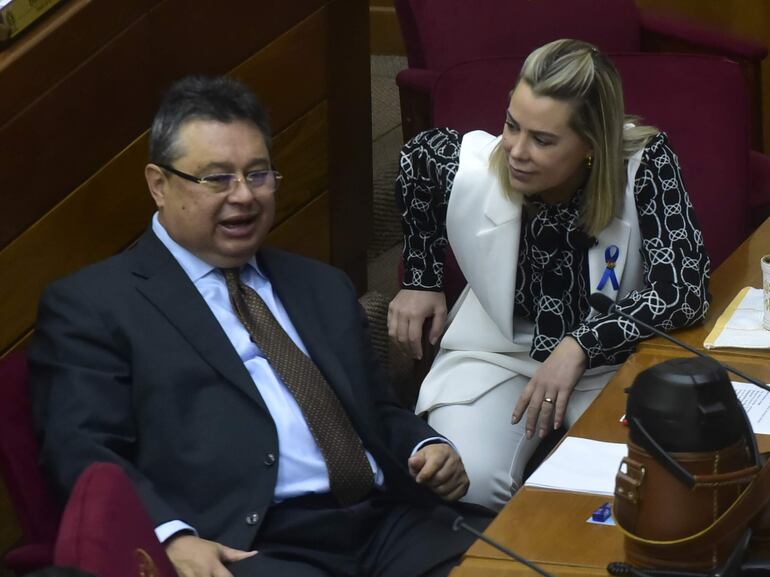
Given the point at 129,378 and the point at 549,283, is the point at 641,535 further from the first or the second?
the point at 549,283

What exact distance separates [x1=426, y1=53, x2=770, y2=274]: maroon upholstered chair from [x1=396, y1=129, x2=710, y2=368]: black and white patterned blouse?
0.30 meters

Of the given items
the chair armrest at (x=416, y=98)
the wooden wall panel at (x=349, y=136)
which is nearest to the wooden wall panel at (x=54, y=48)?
the wooden wall panel at (x=349, y=136)

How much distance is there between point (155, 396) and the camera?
2109 mm

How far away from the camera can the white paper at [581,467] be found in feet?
6.27

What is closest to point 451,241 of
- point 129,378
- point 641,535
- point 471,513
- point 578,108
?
point 578,108

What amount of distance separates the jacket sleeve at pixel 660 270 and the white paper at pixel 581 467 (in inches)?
17.8

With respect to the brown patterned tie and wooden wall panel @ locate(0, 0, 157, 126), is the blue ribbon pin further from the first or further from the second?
wooden wall panel @ locate(0, 0, 157, 126)

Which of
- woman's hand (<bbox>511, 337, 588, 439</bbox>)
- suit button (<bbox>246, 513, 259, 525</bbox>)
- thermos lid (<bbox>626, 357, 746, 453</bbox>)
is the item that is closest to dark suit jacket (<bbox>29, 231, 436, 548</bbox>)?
suit button (<bbox>246, 513, 259, 525</bbox>)

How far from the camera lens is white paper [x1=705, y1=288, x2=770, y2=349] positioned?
2352 mm

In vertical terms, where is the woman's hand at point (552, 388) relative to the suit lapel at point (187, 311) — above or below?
below

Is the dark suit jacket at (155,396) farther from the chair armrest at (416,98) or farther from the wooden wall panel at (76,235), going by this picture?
the chair armrest at (416,98)

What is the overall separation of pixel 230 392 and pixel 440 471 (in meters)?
0.38

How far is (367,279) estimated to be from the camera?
397 cm

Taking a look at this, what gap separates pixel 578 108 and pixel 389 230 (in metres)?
1.62
